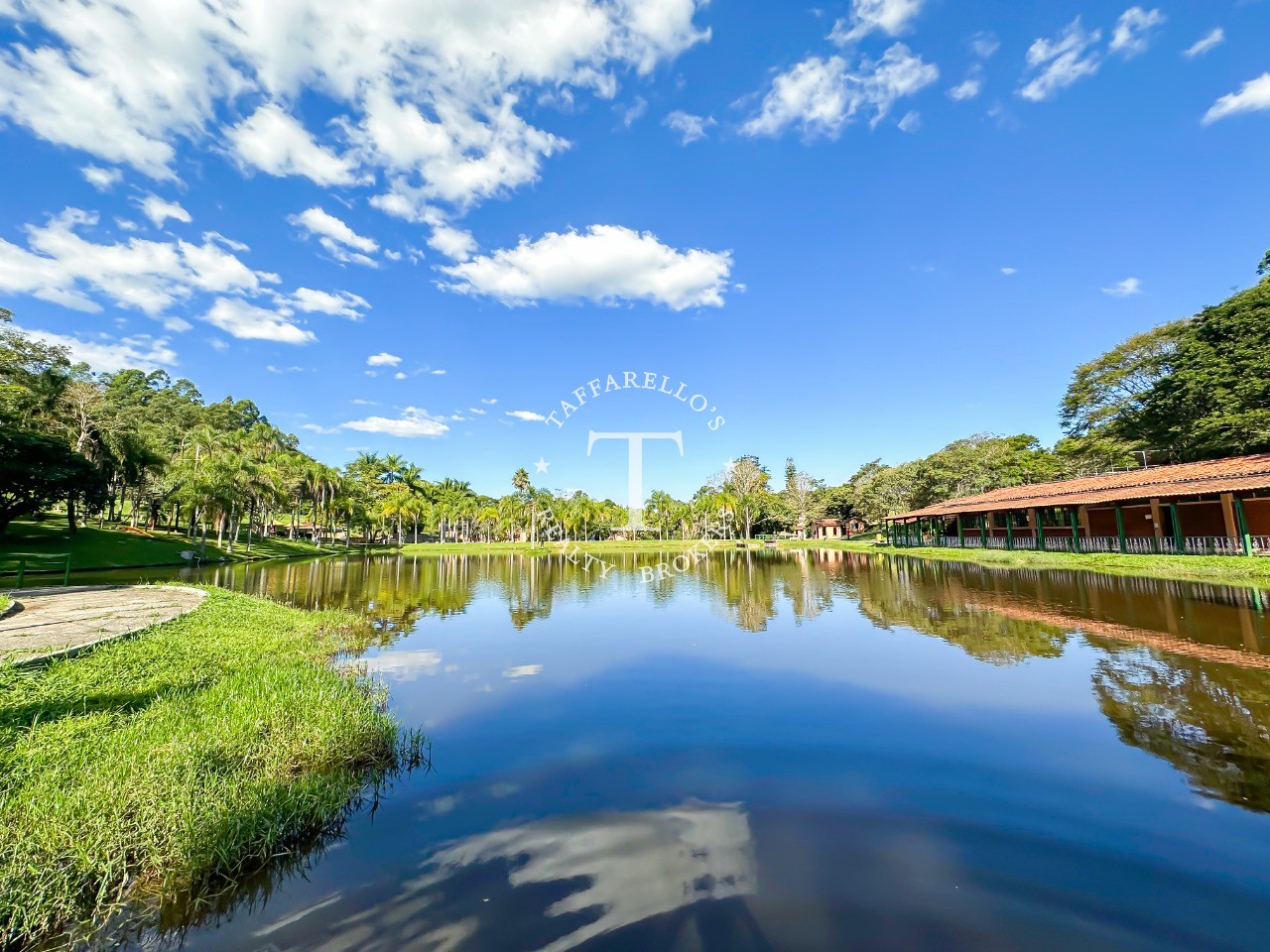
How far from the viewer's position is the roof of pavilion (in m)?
23.3

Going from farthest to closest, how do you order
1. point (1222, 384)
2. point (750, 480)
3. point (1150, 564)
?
point (750, 480), point (1222, 384), point (1150, 564)

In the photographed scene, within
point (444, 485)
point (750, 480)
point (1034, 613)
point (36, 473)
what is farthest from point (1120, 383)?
point (444, 485)

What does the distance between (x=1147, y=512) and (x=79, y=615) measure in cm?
4815

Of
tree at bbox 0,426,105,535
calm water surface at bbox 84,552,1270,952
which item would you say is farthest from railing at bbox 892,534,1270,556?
tree at bbox 0,426,105,535

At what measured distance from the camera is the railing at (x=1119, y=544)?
23.9 meters

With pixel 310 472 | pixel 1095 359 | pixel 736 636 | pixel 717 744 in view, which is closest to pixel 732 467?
pixel 1095 359

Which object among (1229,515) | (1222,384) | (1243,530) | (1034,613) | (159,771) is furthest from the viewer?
(1222,384)

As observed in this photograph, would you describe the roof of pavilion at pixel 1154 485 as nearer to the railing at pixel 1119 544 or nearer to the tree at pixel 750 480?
the railing at pixel 1119 544

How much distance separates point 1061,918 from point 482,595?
22619 mm

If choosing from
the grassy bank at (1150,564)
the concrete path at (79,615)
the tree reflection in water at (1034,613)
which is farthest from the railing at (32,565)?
the grassy bank at (1150,564)

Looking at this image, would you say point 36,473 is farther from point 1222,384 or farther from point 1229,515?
point 1222,384

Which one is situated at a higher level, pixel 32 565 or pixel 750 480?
pixel 750 480

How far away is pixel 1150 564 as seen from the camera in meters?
24.1

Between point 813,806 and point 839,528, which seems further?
point 839,528
